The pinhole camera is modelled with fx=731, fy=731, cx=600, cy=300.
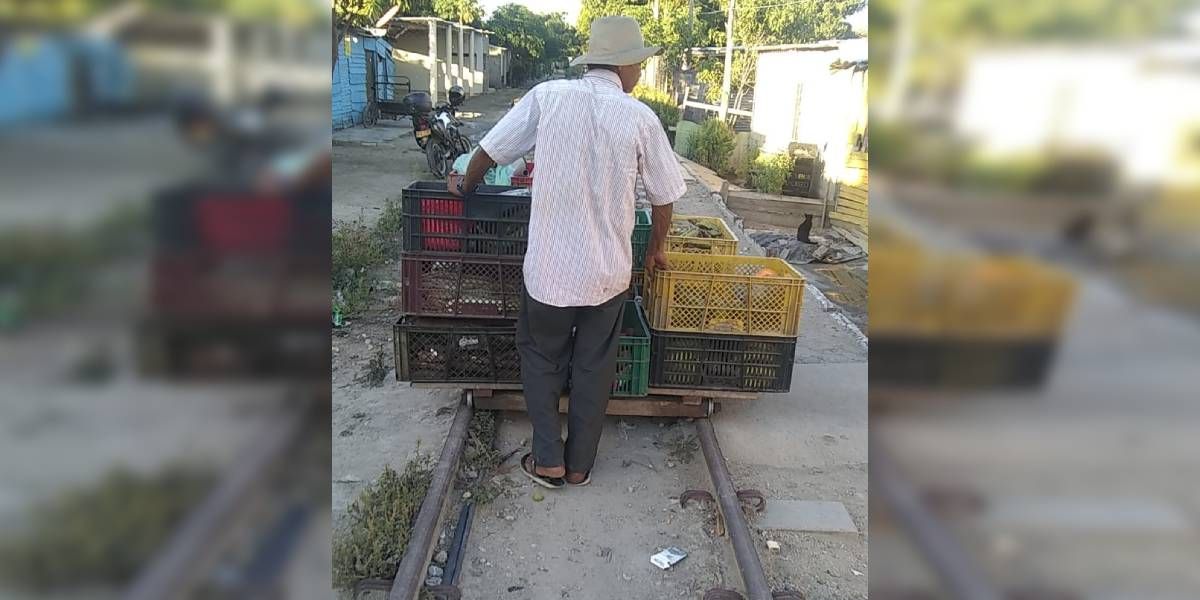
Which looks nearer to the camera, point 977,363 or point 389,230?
point 977,363

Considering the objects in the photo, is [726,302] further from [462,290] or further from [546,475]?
[462,290]

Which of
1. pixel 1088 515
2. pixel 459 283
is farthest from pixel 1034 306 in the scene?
pixel 459 283

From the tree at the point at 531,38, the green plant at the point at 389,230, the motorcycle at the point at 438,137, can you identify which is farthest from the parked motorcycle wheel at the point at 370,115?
the tree at the point at 531,38

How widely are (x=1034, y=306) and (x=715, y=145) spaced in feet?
58.9

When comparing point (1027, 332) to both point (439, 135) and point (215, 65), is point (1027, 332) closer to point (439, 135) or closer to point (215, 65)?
point (215, 65)

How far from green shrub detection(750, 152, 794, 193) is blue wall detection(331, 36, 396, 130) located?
11235 mm

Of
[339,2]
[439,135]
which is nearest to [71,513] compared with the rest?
[339,2]

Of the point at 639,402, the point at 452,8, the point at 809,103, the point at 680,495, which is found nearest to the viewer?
the point at 680,495

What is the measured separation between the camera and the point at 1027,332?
603 millimetres

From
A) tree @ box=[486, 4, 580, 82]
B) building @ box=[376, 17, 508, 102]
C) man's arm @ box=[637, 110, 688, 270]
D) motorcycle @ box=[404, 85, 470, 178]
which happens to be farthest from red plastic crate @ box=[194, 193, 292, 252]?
tree @ box=[486, 4, 580, 82]

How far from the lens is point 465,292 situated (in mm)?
4055

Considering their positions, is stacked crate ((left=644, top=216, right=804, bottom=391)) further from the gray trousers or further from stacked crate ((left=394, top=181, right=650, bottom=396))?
the gray trousers

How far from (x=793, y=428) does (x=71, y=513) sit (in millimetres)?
4459

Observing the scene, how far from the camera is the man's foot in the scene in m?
3.79
